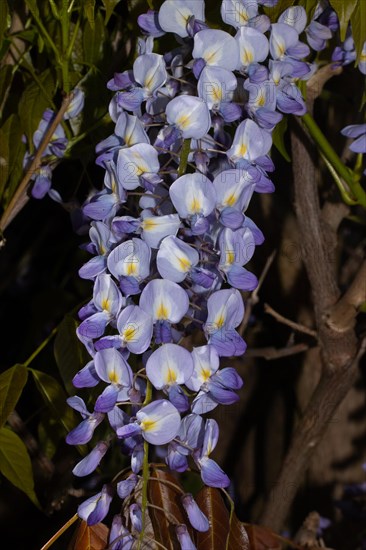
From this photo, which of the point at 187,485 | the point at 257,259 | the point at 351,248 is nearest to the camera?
the point at 187,485

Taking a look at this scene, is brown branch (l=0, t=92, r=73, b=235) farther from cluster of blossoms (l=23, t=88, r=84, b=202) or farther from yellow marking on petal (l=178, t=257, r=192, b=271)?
yellow marking on petal (l=178, t=257, r=192, b=271)

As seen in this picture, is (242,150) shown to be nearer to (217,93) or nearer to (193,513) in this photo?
(217,93)

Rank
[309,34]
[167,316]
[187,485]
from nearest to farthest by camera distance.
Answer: [167,316] → [309,34] → [187,485]

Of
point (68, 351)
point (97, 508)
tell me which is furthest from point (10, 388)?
point (97, 508)

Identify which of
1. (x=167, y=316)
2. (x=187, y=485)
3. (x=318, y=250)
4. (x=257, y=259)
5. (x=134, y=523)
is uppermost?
(x=167, y=316)

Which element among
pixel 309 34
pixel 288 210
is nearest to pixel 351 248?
pixel 288 210

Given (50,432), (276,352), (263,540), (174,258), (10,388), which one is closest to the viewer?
(174,258)

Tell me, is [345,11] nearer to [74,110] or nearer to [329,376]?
[74,110]
